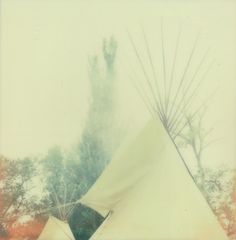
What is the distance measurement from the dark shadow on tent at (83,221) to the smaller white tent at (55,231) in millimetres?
17

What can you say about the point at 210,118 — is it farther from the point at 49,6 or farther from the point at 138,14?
the point at 49,6

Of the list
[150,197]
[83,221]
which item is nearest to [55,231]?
[83,221]

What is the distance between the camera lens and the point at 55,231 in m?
A: 1.62

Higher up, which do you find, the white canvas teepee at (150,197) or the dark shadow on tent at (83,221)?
the white canvas teepee at (150,197)

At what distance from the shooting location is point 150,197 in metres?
1.62

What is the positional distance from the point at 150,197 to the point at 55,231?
1.00ft

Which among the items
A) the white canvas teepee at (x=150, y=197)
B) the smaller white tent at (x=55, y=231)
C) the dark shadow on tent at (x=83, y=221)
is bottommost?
the smaller white tent at (x=55, y=231)

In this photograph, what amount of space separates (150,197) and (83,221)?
23 cm

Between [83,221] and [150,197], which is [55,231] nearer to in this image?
[83,221]

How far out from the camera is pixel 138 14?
1710mm

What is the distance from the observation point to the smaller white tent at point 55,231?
1.62 meters

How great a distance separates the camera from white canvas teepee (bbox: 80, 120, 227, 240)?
5.28ft

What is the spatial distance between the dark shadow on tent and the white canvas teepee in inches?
0.8

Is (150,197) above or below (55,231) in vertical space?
above
